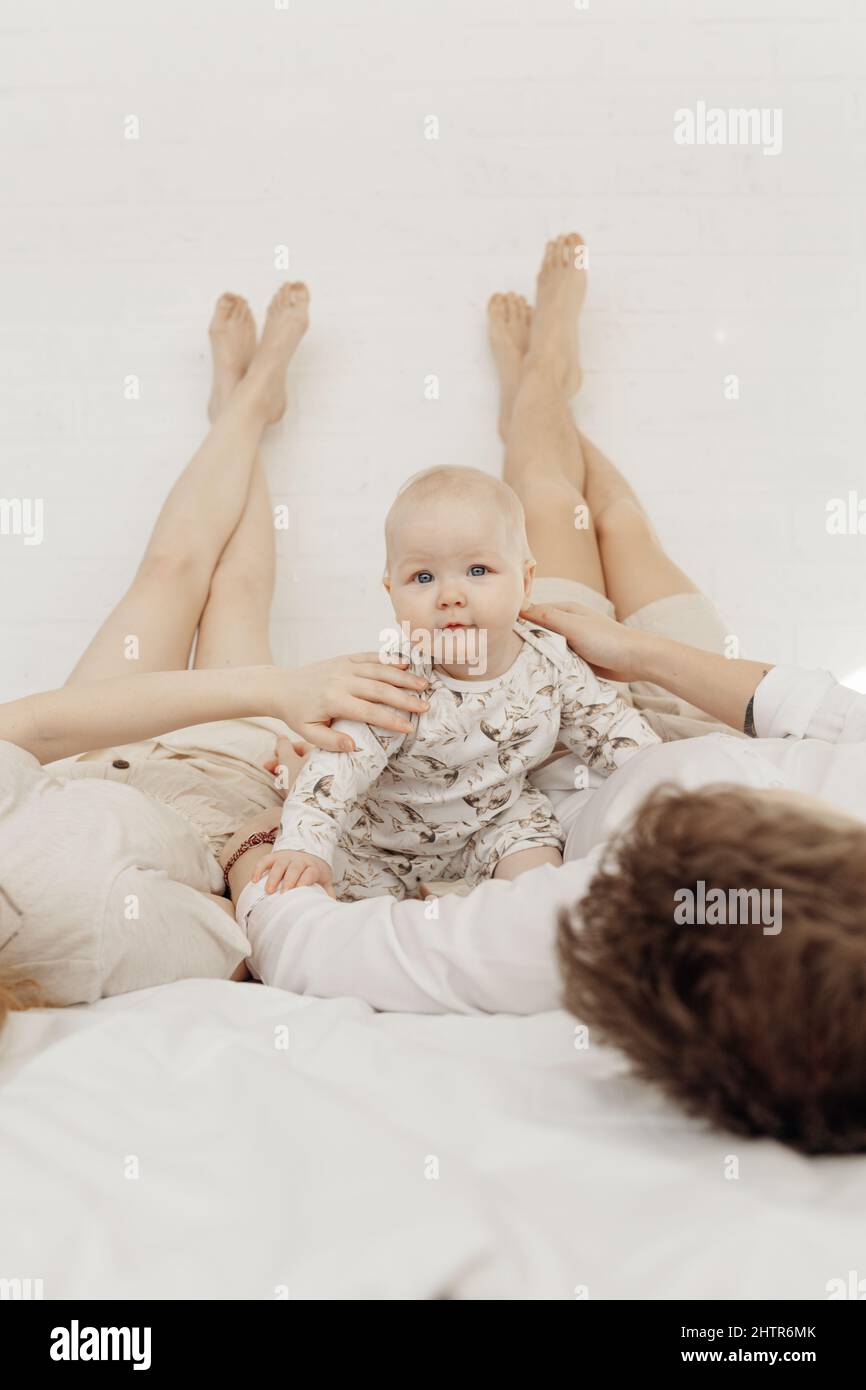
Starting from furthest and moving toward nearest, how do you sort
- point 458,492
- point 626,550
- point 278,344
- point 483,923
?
point 278,344, point 626,550, point 458,492, point 483,923

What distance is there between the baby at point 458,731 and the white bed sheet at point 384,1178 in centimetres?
45

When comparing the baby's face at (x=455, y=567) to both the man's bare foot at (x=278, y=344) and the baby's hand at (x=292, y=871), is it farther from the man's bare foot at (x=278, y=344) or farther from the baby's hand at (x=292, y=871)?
the man's bare foot at (x=278, y=344)

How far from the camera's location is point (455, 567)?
155cm

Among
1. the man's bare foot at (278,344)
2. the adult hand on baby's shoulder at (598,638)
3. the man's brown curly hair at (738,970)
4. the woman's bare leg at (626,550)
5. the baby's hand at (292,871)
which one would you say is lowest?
the baby's hand at (292,871)

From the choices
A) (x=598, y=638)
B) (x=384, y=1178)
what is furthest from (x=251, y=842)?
(x=384, y=1178)

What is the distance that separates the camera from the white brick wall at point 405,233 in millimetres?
2594

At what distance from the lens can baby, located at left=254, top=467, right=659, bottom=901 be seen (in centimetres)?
153

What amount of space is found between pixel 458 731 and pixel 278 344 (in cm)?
131

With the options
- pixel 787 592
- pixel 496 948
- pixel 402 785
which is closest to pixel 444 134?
pixel 787 592

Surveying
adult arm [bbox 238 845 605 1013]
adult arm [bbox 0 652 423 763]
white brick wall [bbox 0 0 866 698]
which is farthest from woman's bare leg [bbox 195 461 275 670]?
adult arm [bbox 238 845 605 1013]

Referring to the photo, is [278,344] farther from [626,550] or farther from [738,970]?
[738,970]

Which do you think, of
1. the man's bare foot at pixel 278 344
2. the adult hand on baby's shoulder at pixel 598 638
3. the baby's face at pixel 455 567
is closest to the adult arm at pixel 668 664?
the adult hand on baby's shoulder at pixel 598 638

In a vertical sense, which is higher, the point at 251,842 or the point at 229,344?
the point at 229,344

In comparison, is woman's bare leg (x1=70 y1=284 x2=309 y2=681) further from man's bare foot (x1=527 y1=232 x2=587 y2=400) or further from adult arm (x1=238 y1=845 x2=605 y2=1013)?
adult arm (x1=238 y1=845 x2=605 y2=1013)
